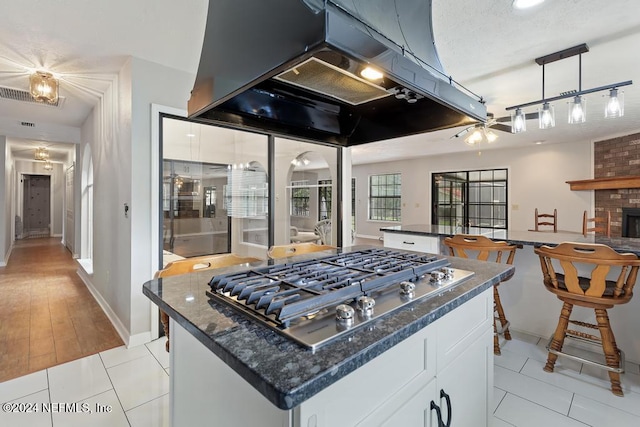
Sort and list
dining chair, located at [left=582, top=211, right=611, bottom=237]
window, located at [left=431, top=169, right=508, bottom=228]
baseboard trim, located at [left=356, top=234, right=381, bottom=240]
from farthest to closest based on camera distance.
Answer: baseboard trim, located at [left=356, top=234, right=381, bottom=240], window, located at [left=431, top=169, right=508, bottom=228], dining chair, located at [left=582, top=211, right=611, bottom=237]

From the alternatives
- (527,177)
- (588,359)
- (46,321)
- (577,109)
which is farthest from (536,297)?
(527,177)

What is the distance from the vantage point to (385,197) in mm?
8828

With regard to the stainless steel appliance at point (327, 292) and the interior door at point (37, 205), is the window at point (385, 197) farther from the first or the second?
the interior door at point (37, 205)

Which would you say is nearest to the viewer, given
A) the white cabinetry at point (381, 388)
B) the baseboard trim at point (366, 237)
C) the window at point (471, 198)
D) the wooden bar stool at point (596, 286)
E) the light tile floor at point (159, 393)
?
the white cabinetry at point (381, 388)

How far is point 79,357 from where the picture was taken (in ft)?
7.66

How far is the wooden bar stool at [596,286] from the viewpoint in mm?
1792

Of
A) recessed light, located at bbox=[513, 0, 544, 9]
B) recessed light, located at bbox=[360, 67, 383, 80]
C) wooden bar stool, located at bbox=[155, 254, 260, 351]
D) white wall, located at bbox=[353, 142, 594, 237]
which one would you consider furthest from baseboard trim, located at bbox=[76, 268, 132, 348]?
white wall, located at bbox=[353, 142, 594, 237]

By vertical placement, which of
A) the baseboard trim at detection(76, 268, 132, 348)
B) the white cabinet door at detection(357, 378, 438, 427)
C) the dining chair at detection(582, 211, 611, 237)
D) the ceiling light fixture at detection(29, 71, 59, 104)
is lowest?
the baseboard trim at detection(76, 268, 132, 348)

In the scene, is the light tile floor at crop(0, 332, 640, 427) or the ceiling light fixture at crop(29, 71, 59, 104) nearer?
the light tile floor at crop(0, 332, 640, 427)

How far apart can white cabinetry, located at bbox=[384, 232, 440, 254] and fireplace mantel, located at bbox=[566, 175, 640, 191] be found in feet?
13.8

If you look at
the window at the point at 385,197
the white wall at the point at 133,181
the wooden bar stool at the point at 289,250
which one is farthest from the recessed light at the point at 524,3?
the window at the point at 385,197

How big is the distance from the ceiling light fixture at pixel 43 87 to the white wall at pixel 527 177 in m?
7.30

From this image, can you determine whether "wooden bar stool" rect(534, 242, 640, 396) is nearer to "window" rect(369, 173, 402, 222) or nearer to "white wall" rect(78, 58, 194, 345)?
"white wall" rect(78, 58, 194, 345)

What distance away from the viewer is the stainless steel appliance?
0.75m
